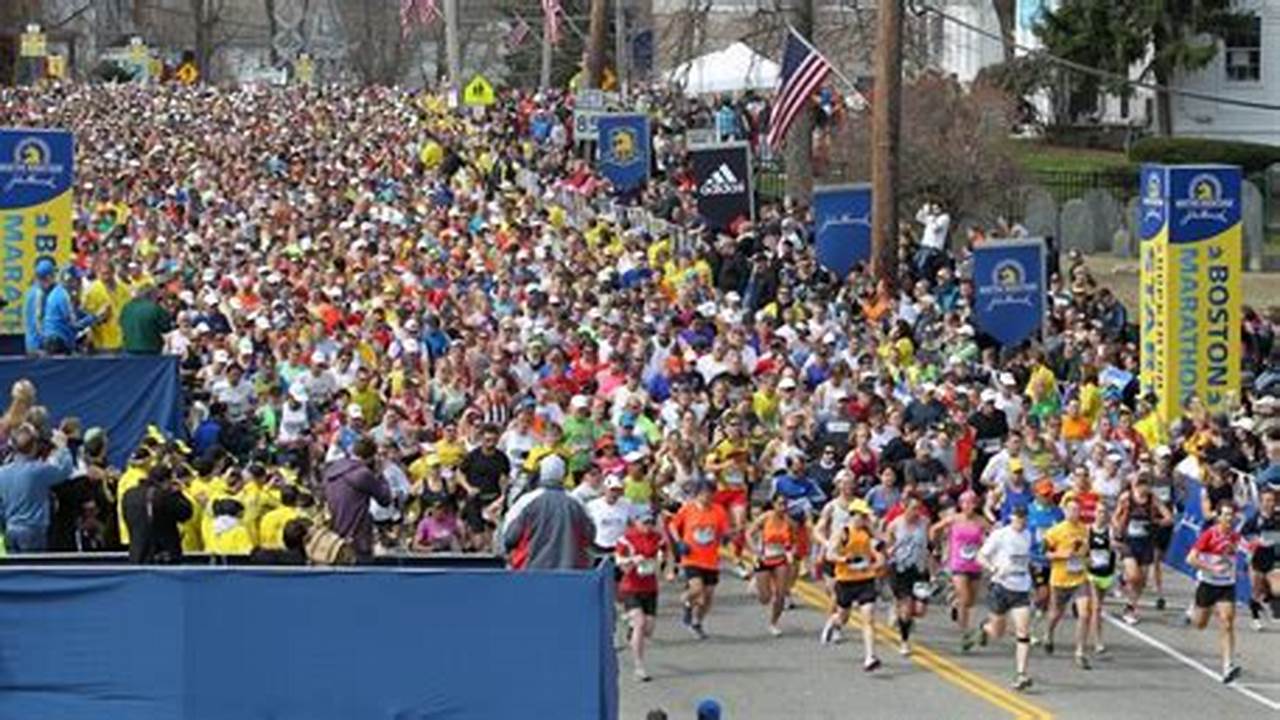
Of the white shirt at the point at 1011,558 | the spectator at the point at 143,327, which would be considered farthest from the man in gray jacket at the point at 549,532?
the spectator at the point at 143,327

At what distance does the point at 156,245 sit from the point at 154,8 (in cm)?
10101

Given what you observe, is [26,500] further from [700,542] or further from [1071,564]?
[1071,564]

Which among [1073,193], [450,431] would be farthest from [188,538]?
[1073,193]

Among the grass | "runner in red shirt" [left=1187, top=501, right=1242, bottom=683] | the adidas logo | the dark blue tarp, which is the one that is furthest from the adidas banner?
the grass

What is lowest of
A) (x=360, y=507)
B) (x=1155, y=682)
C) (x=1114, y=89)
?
(x=1155, y=682)

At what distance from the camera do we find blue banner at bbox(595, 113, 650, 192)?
42.7m

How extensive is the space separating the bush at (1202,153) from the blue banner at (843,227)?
2622 cm

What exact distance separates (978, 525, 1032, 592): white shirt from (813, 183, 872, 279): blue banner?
47.4 ft

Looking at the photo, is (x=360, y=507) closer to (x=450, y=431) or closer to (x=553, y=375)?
(x=450, y=431)

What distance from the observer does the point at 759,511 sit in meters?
23.8

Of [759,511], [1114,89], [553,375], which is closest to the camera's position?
[759,511]

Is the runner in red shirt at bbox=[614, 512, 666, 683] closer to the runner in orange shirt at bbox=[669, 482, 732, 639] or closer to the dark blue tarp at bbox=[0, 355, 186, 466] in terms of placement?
the runner in orange shirt at bbox=[669, 482, 732, 639]

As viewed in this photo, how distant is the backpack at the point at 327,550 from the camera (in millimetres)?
18531

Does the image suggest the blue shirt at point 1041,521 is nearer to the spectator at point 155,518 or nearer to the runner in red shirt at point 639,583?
the runner in red shirt at point 639,583
